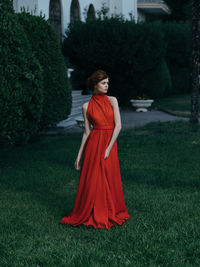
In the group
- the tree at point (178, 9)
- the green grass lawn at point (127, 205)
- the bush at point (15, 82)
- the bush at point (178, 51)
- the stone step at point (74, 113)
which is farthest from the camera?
the tree at point (178, 9)

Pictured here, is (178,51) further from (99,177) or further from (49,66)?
(99,177)

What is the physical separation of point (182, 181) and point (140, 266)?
Result: 319 cm

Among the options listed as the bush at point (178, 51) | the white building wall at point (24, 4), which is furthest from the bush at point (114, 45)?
the bush at point (178, 51)

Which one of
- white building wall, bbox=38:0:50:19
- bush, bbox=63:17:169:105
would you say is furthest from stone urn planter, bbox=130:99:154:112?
white building wall, bbox=38:0:50:19

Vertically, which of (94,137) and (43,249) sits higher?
(94,137)

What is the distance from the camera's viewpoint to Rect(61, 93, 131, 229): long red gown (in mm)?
4719

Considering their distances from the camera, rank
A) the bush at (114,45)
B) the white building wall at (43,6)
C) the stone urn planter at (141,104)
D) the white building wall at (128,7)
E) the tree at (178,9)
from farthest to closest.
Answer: the tree at (178,9) < the white building wall at (128,7) < the stone urn planter at (141,104) < the bush at (114,45) < the white building wall at (43,6)

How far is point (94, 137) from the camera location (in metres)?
4.82

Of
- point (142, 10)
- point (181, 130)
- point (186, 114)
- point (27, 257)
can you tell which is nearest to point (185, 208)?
point (27, 257)

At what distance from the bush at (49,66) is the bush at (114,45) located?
21.1 ft

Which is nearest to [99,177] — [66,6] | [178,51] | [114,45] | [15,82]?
[15,82]

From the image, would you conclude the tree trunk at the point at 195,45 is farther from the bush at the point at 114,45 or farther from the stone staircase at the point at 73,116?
the bush at the point at 114,45

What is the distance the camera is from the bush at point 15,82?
6766 millimetres

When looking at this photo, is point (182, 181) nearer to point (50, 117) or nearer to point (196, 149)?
point (196, 149)
